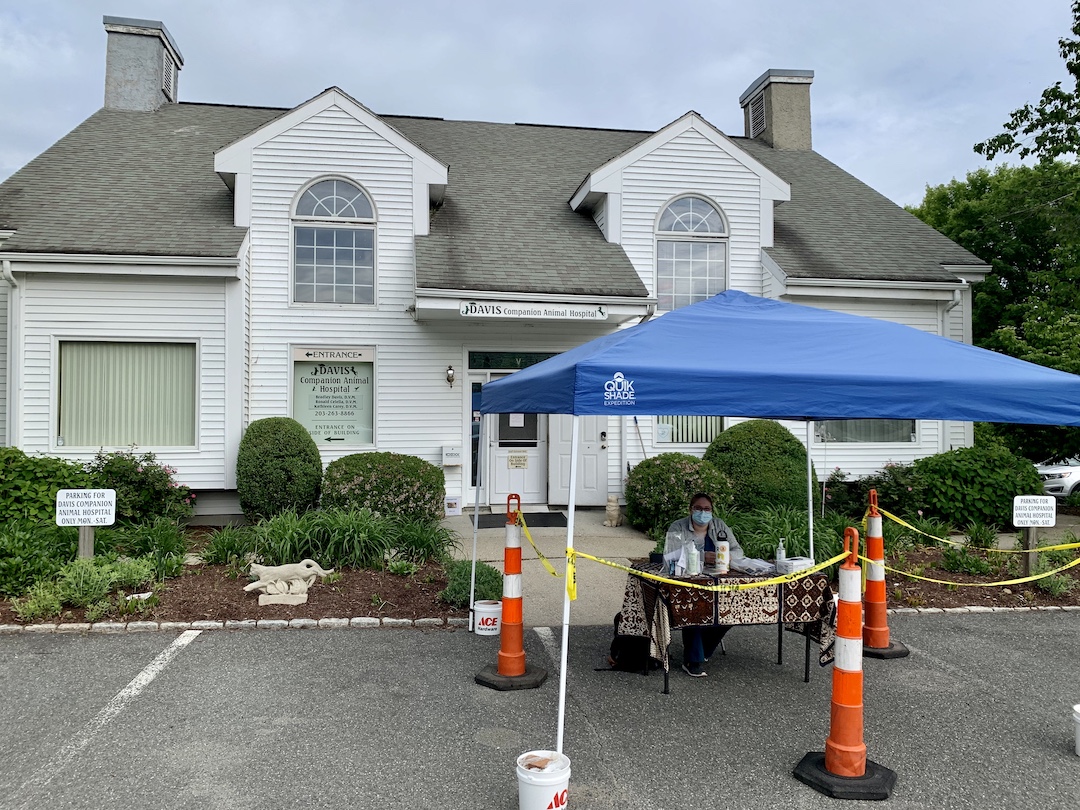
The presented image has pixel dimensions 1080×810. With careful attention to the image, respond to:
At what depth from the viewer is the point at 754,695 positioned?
5348mm

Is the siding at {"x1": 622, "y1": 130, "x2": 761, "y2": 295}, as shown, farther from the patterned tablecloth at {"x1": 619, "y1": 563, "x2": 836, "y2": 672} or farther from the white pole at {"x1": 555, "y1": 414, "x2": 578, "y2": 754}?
the white pole at {"x1": 555, "y1": 414, "x2": 578, "y2": 754}

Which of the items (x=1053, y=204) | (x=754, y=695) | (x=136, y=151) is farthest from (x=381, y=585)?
(x=1053, y=204)

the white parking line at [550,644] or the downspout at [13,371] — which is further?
the downspout at [13,371]

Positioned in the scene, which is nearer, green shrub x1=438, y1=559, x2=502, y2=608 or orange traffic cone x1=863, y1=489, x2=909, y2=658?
orange traffic cone x1=863, y1=489, x2=909, y2=658

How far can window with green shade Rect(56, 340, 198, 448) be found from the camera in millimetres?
11164

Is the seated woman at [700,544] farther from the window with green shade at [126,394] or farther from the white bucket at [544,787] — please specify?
the window with green shade at [126,394]

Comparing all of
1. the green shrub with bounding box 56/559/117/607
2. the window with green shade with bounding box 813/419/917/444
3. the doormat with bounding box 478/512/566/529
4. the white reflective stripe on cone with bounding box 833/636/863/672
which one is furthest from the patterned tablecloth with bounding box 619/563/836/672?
the window with green shade with bounding box 813/419/917/444

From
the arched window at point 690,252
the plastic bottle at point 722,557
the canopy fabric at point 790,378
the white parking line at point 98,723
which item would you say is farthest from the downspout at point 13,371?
the plastic bottle at point 722,557

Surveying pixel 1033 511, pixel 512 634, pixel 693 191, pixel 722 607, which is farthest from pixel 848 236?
pixel 512 634

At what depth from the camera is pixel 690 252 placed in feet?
44.1

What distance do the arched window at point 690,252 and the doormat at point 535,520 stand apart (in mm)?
4002

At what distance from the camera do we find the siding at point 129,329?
1095 centimetres

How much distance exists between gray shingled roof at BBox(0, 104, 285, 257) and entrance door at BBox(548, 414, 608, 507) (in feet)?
18.1

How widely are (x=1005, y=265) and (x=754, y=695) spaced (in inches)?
1009
